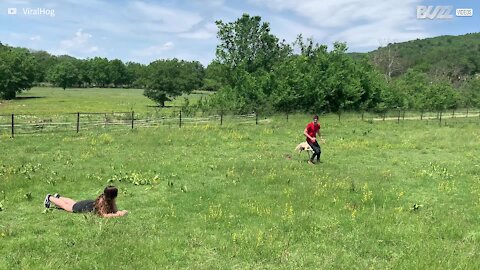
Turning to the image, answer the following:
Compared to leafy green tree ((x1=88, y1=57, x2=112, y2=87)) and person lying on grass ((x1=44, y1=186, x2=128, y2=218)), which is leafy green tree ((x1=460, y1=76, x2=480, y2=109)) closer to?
person lying on grass ((x1=44, y1=186, x2=128, y2=218))

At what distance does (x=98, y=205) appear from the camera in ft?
32.3

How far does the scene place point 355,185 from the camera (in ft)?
45.5

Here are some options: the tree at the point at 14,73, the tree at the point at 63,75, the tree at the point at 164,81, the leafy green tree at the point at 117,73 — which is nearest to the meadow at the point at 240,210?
the tree at the point at 164,81

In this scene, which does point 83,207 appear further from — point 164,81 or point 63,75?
point 63,75

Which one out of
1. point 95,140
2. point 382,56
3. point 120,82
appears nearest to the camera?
point 95,140

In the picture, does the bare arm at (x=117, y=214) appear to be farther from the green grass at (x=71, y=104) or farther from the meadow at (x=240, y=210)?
the green grass at (x=71, y=104)

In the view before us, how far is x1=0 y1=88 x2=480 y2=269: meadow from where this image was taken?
7695 mm

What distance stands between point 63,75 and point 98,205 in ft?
559

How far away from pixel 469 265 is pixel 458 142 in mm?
22994

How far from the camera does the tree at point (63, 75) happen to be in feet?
543

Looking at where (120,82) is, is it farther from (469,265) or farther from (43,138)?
(469,265)

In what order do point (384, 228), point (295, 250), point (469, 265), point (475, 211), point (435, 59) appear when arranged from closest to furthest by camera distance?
point (469, 265) < point (295, 250) < point (384, 228) < point (475, 211) < point (435, 59)

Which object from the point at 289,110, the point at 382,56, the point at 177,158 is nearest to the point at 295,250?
the point at 177,158

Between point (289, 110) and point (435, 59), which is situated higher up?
point (435, 59)
